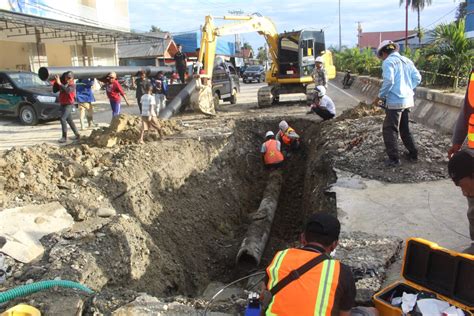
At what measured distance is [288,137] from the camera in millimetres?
10742

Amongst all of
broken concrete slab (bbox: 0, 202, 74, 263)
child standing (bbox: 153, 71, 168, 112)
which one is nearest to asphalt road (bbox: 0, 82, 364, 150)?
child standing (bbox: 153, 71, 168, 112)

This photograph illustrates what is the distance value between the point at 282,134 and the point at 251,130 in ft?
5.64

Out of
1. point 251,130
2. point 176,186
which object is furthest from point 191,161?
point 251,130

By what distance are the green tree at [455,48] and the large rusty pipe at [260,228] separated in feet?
20.9

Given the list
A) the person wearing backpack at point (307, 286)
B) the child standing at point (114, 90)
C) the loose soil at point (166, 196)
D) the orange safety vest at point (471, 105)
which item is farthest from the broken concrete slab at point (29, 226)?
the child standing at point (114, 90)

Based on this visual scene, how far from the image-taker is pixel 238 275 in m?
6.66

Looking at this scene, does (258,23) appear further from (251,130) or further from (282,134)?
(282,134)

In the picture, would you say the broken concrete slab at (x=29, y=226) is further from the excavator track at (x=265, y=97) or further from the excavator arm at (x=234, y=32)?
the excavator track at (x=265, y=97)

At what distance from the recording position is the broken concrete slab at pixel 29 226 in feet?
15.7

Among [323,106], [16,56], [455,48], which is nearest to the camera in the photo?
[323,106]

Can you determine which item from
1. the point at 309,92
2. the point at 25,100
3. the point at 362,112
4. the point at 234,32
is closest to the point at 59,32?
the point at 25,100

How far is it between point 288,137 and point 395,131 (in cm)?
415

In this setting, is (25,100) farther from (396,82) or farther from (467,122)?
(467,122)

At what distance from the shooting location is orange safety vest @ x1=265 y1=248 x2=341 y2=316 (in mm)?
2559
